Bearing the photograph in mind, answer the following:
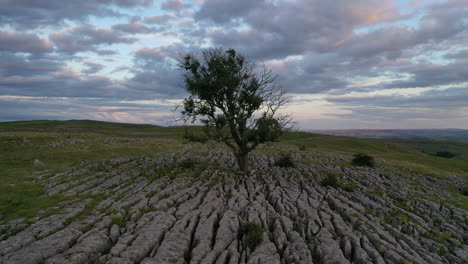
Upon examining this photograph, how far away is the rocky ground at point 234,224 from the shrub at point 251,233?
0.06 meters

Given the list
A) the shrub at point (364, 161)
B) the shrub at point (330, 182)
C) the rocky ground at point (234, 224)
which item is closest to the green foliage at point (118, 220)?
the rocky ground at point (234, 224)

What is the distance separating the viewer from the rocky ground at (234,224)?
12773mm

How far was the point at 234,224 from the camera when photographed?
53.2 ft

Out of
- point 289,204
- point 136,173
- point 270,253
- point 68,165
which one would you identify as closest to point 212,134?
point 136,173

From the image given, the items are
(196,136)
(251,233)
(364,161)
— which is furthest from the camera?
(364,161)

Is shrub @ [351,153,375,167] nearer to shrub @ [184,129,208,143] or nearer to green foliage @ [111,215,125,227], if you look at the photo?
shrub @ [184,129,208,143]

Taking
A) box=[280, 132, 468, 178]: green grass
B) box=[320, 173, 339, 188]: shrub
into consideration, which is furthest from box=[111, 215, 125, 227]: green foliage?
box=[280, 132, 468, 178]: green grass

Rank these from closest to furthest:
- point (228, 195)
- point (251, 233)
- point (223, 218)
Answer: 1. point (251, 233)
2. point (223, 218)
3. point (228, 195)

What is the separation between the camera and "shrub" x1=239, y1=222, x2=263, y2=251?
45.6 ft

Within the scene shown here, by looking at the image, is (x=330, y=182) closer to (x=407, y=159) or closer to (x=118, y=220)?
(x=118, y=220)

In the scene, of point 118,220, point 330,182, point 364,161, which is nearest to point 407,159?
point 364,161

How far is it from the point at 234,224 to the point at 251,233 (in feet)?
6.29

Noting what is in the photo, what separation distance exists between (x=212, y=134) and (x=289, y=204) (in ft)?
44.9

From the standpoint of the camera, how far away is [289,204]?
67.4ft
